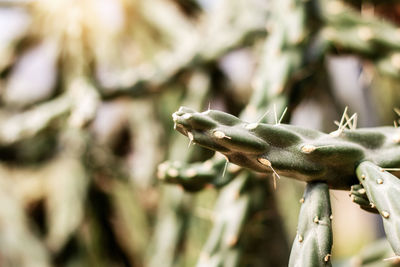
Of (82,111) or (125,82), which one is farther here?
(125,82)

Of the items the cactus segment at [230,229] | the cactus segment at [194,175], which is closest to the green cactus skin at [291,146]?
the cactus segment at [194,175]

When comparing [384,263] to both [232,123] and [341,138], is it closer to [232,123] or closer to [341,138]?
[341,138]

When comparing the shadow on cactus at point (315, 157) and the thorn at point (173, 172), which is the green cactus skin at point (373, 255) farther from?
the thorn at point (173, 172)

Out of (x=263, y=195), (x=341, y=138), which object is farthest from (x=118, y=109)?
(x=341, y=138)

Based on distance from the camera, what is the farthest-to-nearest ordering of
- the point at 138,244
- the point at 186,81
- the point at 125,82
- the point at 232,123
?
the point at 138,244, the point at 186,81, the point at 125,82, the point at 232,123

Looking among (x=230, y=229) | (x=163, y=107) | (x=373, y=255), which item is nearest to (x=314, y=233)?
(x=230, y=229)

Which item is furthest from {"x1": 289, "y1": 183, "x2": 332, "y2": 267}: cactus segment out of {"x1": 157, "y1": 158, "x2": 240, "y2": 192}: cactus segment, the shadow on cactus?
{"x1": 157, "y1": 158, "x2": 240, "y2": 192}: cactus segment

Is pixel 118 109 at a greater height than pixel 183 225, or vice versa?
pixel 118 109
